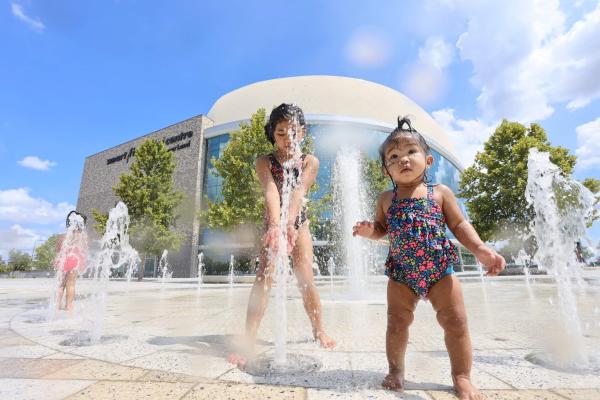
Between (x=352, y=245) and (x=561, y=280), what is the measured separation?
8513 mm

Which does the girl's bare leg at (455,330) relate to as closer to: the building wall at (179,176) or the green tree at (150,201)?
the green tree at (150,201)

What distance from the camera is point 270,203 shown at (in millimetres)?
2184

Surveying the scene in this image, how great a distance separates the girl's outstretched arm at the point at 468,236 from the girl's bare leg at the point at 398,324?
15.0 inches

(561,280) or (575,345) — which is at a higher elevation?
(561,280)

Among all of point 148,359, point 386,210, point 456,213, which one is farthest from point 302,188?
point 148,359

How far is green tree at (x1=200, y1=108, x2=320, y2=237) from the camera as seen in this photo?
15.5m

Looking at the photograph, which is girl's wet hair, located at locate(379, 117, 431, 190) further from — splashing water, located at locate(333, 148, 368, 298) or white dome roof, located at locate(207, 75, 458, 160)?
white dome roof, located at locate(207, 75, 458, 160)

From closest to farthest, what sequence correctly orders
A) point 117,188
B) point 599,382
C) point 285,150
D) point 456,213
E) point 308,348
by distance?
point 599,382 → point 456,213 → point 308,348 → point 285,150 → point 117,188

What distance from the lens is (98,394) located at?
1.47m

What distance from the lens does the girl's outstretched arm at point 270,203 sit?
1.92 metres

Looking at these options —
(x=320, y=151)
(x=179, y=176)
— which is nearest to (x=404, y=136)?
(x=320, y=151)

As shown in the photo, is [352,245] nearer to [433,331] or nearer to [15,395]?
[433,331]

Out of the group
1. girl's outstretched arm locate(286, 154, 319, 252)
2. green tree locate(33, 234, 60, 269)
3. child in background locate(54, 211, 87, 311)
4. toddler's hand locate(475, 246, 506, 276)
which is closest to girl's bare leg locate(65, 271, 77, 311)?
child in background locate(54, 211, 87, 311)

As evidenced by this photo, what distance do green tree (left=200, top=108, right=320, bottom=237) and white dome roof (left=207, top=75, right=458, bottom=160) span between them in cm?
1534
